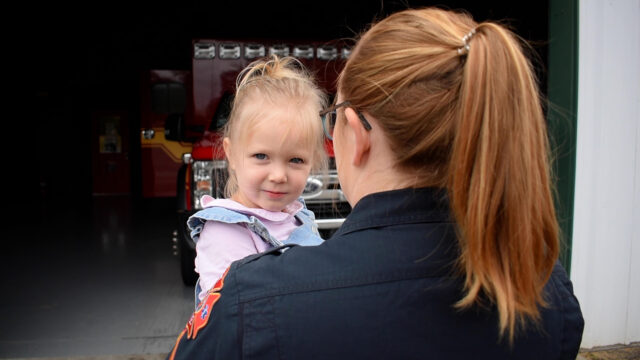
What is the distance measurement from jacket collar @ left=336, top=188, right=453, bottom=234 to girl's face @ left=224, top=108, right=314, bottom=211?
0.65 metres

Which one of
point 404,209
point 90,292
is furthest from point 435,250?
point 90,292

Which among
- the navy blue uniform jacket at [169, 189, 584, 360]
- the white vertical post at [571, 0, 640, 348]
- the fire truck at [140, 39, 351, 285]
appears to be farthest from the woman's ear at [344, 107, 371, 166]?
the white vertical post at [571, 0, 640, 348]

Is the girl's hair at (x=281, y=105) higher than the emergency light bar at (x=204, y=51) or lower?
lower

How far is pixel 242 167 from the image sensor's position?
57.5 inches

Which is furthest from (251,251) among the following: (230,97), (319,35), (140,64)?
(140,64)

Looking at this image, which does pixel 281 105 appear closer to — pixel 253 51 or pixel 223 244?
pixel 223 244

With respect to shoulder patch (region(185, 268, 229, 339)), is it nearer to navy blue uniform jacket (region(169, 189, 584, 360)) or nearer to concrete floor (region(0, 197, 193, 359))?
navy blue uniform jacket (region(169, 189, 584, 360))

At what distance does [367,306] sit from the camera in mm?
709

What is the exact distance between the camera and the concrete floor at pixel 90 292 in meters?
3.46

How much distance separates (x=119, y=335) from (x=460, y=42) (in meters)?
3.68

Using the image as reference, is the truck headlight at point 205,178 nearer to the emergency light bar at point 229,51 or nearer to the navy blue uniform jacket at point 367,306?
the emergency light bar at point 229,51

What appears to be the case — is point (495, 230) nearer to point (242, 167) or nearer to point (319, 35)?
point (242, 167)

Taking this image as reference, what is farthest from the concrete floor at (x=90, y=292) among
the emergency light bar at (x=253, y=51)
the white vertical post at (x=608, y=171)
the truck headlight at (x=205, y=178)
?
the white vertical post at (x=608, y=171)

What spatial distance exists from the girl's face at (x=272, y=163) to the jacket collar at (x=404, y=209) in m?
0.65
